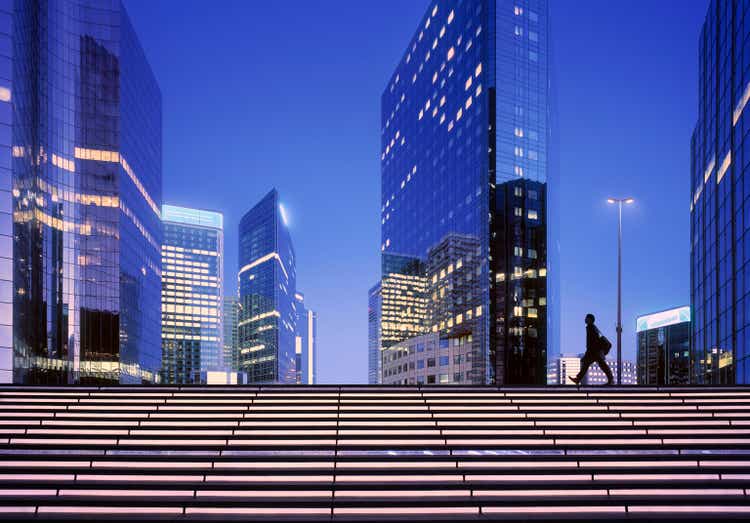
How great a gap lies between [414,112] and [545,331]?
64415 mm

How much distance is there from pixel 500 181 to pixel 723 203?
6656 centimetres

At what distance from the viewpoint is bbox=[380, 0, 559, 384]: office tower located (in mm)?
99125

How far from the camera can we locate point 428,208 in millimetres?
121312

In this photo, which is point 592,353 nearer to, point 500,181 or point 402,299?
point 500,181

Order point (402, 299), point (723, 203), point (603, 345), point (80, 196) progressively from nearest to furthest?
1. point (603, 345)
2. point (723, 203)
3. point (80, 196)
4. point (402, 299)

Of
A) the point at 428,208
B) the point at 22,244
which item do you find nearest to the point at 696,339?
the point at 22,244

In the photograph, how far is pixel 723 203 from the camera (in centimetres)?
3388

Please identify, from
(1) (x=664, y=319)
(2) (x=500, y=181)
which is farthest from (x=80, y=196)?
(1) (x=664, y=319)
